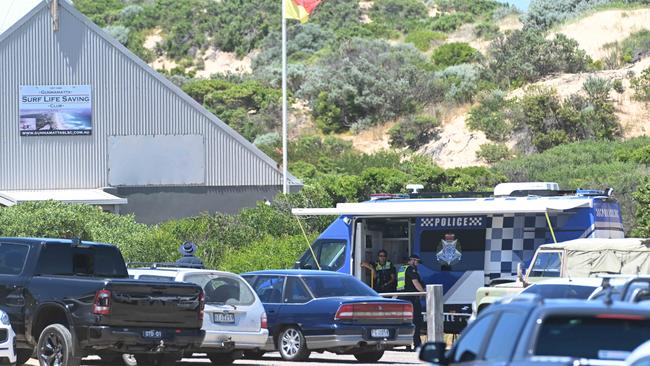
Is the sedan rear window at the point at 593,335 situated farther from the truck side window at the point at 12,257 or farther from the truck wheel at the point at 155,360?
the truck side window at the point at 12,257

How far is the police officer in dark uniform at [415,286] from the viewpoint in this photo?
82.8ft

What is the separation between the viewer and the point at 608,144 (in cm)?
5375

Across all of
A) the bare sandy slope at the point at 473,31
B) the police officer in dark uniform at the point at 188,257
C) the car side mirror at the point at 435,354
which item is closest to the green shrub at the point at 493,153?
the bare sandy slope at the point at 473,31

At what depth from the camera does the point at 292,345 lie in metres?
22.0

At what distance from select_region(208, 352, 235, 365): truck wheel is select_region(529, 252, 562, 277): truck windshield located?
5609mm

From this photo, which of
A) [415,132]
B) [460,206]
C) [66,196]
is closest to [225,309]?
[460,206]

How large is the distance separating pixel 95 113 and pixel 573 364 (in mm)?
37036

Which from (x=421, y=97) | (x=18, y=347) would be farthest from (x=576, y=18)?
(x=18, y=347)

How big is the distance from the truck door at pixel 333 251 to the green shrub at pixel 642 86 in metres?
33.3

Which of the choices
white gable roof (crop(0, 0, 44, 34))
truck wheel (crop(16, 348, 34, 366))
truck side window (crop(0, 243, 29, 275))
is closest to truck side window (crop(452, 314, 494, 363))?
truck side window (crop(0, 243, 29, 275))

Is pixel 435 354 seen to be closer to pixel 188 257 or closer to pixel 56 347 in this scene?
pixel 56 347


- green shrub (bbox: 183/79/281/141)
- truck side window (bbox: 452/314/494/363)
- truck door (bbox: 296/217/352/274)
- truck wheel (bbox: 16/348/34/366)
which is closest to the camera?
truck side window (bbox: 452/314/494/363)

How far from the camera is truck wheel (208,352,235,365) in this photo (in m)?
21.4

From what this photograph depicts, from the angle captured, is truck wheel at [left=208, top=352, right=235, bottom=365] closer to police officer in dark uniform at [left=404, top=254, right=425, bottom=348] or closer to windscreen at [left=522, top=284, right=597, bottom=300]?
police officer in dark uniform at [left=404, top=254, right=425, bottom=348]
